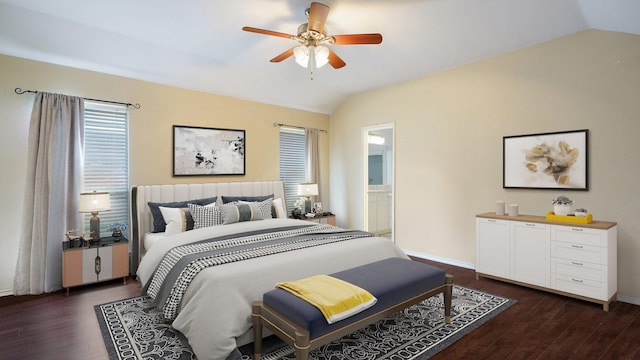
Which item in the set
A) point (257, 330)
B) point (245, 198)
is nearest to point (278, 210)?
point (245, 198)

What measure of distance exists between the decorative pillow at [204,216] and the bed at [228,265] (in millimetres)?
27

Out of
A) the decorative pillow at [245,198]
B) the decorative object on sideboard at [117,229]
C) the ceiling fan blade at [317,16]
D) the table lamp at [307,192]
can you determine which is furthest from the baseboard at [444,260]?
the decorative object on sideboard at [117,229]

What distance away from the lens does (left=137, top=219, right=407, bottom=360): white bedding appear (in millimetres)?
2201

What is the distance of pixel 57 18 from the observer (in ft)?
10.3

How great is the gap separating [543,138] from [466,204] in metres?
1.22

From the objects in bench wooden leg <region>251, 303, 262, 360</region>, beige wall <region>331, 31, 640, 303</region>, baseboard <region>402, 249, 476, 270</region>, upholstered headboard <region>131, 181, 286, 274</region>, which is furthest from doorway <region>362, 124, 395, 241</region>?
bench wooden leg <region>251, 303, 262, 360</region>

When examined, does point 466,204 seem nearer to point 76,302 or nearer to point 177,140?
point 177,140

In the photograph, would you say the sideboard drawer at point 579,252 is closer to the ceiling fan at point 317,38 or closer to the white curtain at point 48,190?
the ceiling fan at point 317,38

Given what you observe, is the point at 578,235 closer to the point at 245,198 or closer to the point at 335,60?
the point at 335,60

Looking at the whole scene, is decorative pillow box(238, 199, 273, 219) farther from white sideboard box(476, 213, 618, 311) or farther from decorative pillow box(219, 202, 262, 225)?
white sideboard box(476, 213, 618, 311)

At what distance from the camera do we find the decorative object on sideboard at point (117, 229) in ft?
12.8

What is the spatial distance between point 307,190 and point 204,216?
2060 mm

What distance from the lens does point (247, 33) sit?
11.5 feet

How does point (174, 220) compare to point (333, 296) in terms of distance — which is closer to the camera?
point (333, 296)
